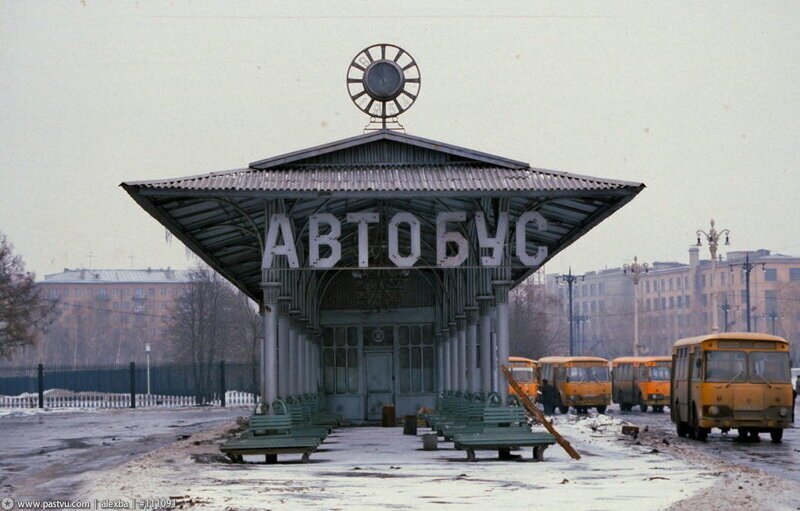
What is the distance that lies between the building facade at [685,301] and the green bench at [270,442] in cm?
11624

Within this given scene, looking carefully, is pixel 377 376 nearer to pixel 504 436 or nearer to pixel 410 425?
pixel 410 425

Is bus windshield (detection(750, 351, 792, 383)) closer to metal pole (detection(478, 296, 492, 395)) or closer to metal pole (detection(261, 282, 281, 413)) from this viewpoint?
metal pole (detection(478, 296, 492, 395))

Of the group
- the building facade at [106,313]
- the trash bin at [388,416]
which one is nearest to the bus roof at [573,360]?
the trash bin at [388,416]

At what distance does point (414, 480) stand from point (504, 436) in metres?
4.70

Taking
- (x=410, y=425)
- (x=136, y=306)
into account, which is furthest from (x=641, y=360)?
(x=136, y=306)

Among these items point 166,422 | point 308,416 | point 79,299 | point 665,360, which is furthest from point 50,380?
point 79,299

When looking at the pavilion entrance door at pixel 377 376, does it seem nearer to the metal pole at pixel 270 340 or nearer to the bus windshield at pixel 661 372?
the metal pole at pixel 270 340

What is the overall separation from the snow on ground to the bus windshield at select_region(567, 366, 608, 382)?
105 feet

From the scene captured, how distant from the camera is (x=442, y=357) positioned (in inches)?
1673

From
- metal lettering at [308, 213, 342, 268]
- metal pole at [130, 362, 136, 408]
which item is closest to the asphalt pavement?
metal pole at [130, 362, 136, 408]

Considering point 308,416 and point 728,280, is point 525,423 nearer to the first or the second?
point 308,416

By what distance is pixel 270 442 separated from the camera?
76.8 ft

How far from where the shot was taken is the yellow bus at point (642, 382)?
196 feet

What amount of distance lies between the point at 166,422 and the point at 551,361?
1900cm
